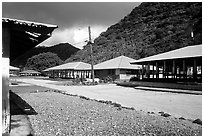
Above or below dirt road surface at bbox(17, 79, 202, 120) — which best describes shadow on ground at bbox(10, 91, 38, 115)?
above

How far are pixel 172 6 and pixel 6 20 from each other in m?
98.7

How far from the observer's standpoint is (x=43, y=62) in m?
116

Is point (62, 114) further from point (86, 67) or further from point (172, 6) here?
point (172, 6)

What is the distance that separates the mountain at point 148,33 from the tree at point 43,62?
918 inches

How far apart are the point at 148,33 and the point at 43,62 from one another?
54.5 metres

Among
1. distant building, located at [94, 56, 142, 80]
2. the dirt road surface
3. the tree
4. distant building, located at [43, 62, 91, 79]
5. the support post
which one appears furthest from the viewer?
the tree

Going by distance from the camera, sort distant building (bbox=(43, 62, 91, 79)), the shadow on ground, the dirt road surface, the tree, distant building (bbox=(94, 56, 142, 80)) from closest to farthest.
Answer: the shadow on ground < the dirt road surface < distant building (bbox=(94, 56, 142, 80)) < distant building (bbox=(43, 62, 91, 79)) < the tree

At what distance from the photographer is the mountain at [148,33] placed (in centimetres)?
7108

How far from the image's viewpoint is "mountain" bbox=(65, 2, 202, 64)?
7108cm

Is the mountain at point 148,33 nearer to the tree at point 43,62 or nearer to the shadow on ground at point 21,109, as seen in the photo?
the tree at point 43,62

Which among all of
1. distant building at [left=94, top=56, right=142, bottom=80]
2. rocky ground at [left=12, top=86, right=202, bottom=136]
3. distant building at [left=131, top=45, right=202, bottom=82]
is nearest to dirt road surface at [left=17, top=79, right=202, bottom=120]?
rocky ground at [left=12, top=86, right=202, bottom=136]

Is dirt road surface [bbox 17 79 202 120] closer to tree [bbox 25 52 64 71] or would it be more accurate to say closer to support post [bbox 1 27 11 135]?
support post [bbox 1 27 11 135]

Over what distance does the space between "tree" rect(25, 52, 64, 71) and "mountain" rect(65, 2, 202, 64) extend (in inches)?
918

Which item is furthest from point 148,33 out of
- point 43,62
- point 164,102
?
point 164,102
